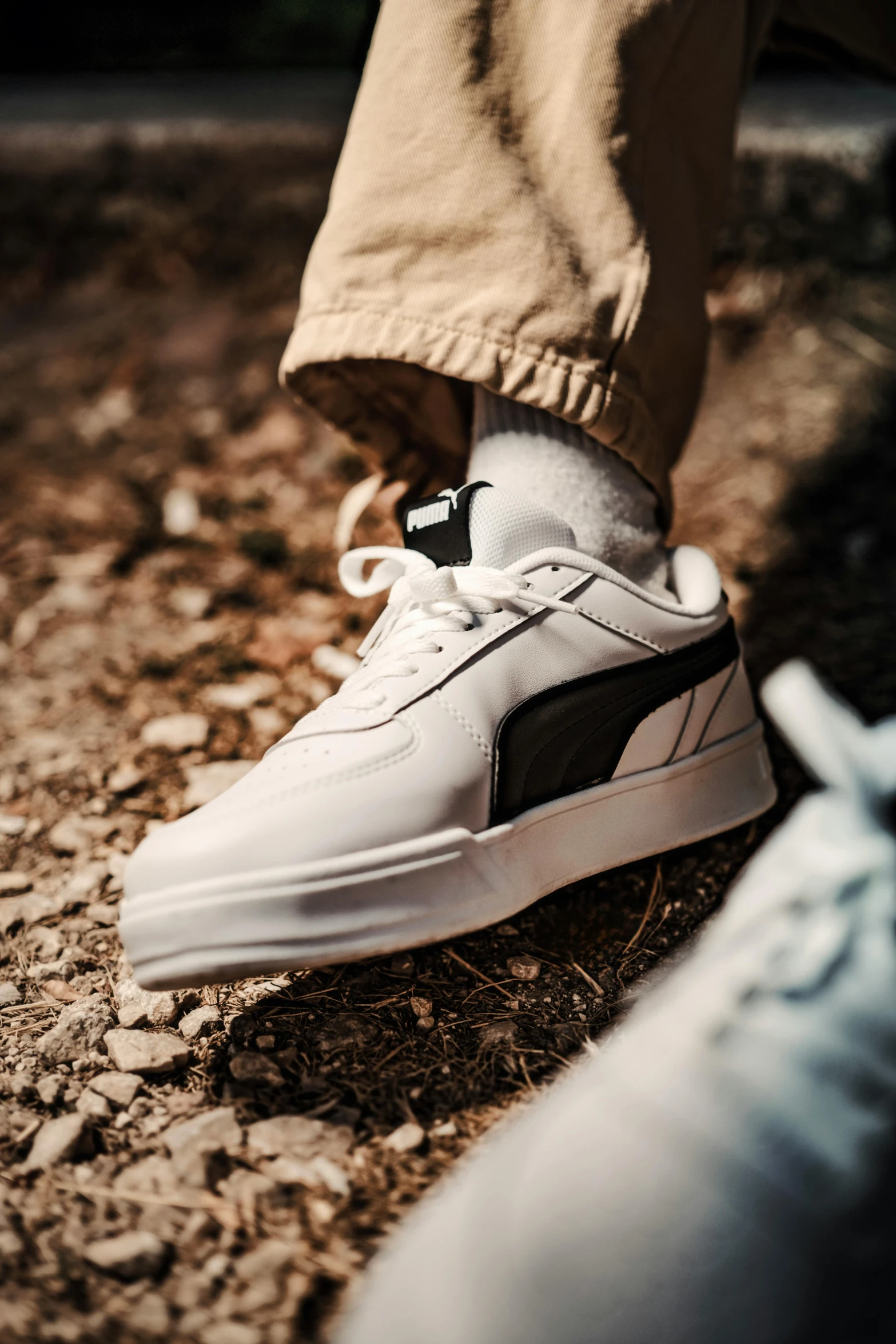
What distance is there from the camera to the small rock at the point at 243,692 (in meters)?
1.23

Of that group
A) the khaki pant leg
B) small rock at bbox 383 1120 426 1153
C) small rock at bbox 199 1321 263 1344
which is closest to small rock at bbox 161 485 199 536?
the khaki pant leg

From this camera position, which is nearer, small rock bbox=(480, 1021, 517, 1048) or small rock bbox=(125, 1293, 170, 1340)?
small rock bbox=(125, 1293, 170, 1340)

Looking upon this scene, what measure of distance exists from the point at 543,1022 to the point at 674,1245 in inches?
12.5

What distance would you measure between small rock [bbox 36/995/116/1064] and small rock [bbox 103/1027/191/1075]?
14 mm

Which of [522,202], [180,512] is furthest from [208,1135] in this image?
[180,512]

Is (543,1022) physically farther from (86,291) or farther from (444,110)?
(86,291)

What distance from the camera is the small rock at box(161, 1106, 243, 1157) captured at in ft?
2.18

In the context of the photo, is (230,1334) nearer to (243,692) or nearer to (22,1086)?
(22,1086)

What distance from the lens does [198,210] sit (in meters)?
2.18

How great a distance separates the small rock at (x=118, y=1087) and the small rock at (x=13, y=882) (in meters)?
0.30

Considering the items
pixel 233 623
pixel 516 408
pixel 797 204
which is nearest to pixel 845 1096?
pixel 516 408

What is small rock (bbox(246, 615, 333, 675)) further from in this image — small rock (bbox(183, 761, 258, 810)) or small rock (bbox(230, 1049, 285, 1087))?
small rock (bbox(230, 1049, 285, 1087))

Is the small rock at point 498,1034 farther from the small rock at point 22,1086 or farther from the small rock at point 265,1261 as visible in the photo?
the small rock at point 22,1086

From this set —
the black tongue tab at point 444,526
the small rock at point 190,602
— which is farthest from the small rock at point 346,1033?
the small rock at point 190,602
